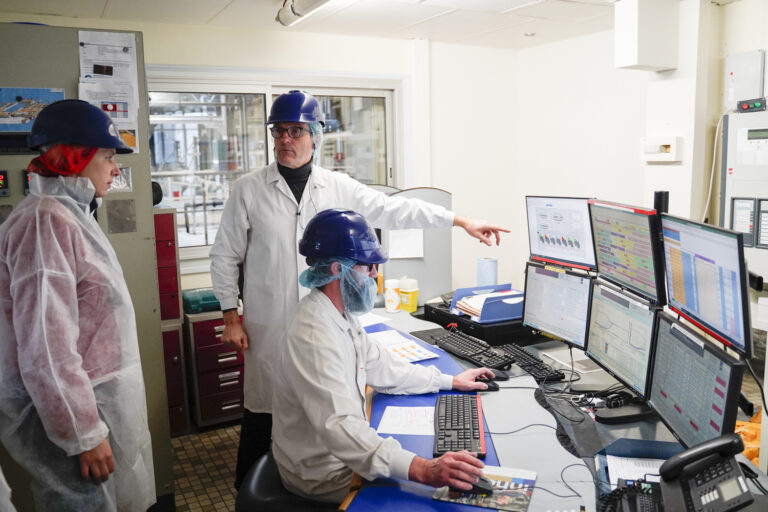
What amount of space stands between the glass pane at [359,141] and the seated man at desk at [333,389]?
10.7 ft

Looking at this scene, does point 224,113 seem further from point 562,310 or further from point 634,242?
point 634,242

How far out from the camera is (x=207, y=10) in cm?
357

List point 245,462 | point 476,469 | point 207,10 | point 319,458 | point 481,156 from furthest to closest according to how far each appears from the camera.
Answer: point 481,156
point 207,10
point 245,462
point 319,458
point 476,469

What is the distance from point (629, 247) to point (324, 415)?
1.09 meters

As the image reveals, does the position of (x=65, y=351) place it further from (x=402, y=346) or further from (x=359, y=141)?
(x=359, y=141)

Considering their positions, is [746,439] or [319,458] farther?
[746,439]

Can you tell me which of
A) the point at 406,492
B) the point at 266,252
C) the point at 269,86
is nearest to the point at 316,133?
the point at 266,252

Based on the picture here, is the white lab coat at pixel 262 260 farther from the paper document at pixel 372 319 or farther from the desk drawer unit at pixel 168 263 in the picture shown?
the desk drawer unit at pixel 168 263

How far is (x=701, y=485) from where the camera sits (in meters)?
1.22

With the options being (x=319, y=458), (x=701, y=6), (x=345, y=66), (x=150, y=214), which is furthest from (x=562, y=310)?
(x=345, y=66)

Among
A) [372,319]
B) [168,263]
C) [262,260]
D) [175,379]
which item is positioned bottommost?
[175,379]

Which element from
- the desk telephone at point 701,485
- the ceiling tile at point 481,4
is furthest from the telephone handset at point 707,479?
the ceiling tile at point 481,4

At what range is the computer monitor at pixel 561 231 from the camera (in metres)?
2.19

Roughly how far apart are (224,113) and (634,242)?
3305 millimetres
